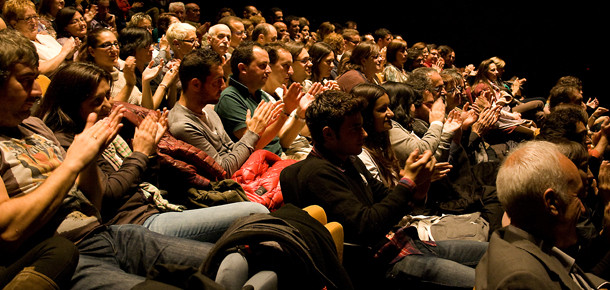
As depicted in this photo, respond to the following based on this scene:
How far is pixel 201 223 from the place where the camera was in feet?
6.56

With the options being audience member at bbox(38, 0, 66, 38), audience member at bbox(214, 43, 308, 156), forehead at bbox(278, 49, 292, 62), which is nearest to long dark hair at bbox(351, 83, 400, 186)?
audience member at bbox(214, 43, 308, 156)

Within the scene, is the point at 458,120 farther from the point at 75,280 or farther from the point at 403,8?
the point at 403,8

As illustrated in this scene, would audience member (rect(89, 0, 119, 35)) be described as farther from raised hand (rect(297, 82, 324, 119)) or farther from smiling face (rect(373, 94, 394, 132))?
smiling face (rect(373, 94, 394, 132))

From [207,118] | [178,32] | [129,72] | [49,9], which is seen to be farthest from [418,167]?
[49,9]

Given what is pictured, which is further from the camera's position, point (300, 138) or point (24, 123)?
point (300, 138)

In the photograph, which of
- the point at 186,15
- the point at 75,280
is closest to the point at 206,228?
the point at 75,280

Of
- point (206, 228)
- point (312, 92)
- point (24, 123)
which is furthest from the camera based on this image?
point (312, 92)

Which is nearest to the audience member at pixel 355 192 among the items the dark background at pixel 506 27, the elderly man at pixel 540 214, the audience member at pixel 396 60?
the elderly man at pixel 540 214

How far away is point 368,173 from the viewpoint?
251 cm

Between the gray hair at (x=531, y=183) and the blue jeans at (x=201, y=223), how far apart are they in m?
0.99

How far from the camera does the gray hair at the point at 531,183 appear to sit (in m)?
1.54

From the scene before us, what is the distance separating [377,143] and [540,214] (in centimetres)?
134

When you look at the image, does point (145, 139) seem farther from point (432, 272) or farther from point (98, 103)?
point (432, 272)

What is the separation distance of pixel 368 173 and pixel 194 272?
1.39 metres
